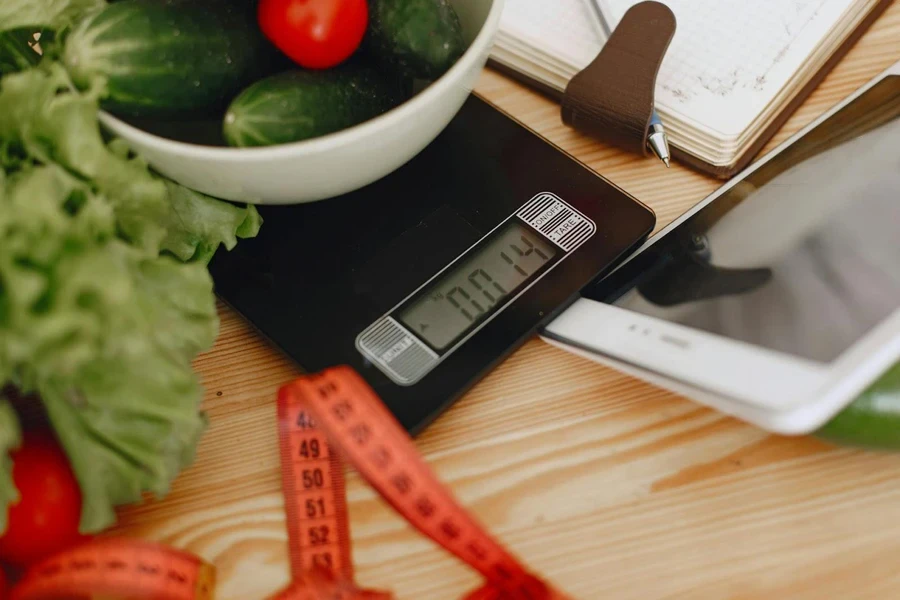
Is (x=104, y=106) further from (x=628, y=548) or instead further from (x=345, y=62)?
(x=628, y=548)

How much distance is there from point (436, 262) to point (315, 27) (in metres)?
0.22

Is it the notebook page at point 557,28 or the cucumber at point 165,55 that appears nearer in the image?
the cucumber at point 165,55

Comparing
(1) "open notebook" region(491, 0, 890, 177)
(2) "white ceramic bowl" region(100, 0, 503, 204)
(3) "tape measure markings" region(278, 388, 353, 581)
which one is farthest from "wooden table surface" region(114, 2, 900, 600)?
(1) "open notebook" region(491, 0, 890, 177)

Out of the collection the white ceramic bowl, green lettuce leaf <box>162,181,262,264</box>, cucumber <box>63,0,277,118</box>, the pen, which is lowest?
green lettuce leaf <box>162,181,262,264</box>

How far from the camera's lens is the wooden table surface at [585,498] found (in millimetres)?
558

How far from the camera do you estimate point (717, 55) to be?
2.58ft

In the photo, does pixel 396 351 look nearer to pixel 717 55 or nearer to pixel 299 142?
pixel 299 142

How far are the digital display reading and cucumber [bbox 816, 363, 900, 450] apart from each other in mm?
267

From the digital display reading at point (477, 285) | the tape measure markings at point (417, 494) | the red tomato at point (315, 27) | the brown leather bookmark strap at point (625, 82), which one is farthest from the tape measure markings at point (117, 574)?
the brown leather bookmark strap at point (625, 82)

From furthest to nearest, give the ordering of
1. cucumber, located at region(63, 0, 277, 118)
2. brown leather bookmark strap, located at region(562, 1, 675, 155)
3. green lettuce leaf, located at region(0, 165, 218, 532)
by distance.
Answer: brown leather bookmark strap, located at region(562, 1, 675, 155) → cucumber, located at region(63, 0, 277, 118) → green lettuce leaf, located at region(0, 165, 218, 532)

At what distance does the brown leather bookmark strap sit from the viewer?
72cm

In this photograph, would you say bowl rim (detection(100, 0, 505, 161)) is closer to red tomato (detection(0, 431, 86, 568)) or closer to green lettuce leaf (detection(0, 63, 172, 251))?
green lettuce leaf (detection(0, 63, 172, 251))

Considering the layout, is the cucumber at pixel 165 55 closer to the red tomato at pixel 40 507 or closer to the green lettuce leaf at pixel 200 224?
the green lettuce leaf at pixel 200 224

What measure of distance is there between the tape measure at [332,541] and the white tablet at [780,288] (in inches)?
7.0
